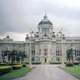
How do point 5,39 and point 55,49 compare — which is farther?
point 5,39

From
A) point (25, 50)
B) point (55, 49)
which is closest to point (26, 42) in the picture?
point (25, 50)

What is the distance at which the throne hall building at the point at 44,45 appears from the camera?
112812 mm

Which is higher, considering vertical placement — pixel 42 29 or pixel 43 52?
pixel 42 29

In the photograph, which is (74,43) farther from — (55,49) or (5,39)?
(5,39)

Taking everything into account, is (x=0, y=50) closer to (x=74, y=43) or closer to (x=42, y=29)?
(x=42, y=29)

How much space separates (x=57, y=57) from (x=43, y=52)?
17.1 feet

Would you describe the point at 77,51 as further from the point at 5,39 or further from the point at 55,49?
the point at 5,39

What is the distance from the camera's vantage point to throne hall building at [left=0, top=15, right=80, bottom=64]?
113 meters

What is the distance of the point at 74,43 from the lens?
117 m

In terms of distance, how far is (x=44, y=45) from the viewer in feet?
371

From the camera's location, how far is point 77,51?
380 feet

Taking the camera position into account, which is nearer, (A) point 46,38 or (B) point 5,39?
(A) point 46,38

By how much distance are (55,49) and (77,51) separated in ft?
26.5

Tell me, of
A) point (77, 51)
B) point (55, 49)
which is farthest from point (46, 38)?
point (77, 51)
